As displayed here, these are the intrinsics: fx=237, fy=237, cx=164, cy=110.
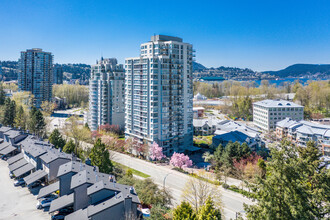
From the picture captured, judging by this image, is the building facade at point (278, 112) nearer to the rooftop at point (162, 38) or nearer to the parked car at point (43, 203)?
the rooftop at point (162, 38)

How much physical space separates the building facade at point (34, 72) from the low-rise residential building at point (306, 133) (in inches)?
3380

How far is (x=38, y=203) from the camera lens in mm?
24875

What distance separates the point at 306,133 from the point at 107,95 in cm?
4388

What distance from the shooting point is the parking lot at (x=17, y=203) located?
75.8 ft

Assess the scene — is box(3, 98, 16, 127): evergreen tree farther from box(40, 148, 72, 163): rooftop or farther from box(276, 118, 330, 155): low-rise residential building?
box(276, 118, 330, 155): low-rise residential building

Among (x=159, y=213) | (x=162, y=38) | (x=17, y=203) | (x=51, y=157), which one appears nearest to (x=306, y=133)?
(x=162, y=38)

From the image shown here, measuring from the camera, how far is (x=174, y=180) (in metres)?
32.5

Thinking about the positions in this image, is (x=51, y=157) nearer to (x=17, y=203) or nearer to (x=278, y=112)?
(x=17, y=203)

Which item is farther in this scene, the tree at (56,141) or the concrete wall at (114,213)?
the tree at (56,141)

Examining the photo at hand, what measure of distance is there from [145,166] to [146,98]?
11811mm

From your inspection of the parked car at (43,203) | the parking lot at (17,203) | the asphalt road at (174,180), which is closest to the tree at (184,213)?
the asphalt road at (174,180)

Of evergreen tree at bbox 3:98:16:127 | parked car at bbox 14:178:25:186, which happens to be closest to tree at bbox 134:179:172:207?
parked car at bbox 14:178:25:186

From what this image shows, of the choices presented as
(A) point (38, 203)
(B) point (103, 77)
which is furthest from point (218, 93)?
(A) point (38, 203)

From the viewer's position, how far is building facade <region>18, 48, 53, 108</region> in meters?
92.1
